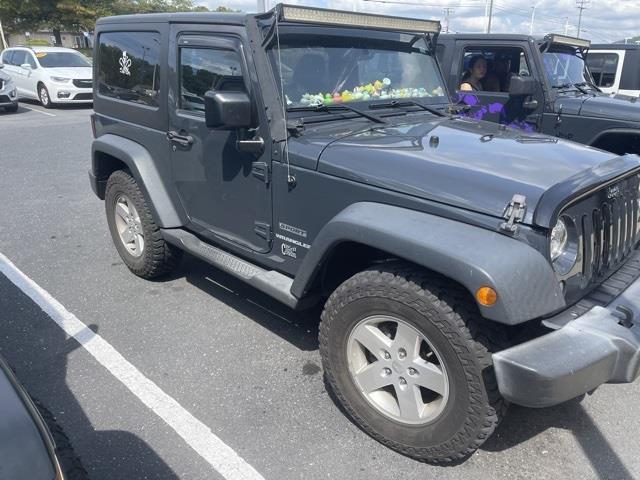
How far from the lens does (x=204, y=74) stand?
3.42 meters

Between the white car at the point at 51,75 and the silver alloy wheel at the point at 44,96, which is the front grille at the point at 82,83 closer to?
the white car at the point at 51,75

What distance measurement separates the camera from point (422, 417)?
8.27ft

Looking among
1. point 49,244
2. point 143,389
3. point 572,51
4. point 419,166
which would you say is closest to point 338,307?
point 419,166

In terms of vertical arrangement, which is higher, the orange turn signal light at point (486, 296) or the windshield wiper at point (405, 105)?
the windshield wiper at point (405, 105)

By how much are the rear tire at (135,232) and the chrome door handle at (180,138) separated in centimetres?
65

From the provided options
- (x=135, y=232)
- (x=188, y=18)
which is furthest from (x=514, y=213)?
(x=135, y=232)

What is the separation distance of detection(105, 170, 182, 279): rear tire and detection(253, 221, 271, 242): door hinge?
45.2 inches

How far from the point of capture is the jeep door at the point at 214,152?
3.14 meters

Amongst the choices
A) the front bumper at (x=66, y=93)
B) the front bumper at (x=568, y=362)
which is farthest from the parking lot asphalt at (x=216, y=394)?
the front bumper at (x=66, y=93)

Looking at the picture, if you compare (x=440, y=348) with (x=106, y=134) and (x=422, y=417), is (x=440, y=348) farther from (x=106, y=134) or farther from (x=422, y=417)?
(x=106, y=134)

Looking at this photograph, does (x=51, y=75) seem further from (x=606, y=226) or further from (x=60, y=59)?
(x=606, y=226)

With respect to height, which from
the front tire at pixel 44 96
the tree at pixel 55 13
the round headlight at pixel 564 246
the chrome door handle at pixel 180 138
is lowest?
the front tire at pixel 44 96

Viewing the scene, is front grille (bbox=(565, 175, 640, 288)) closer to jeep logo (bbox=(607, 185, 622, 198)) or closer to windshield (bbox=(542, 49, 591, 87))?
jeep logo (bbox=(607, 185, 622, 198))

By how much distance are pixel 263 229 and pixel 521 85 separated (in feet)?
12.5
